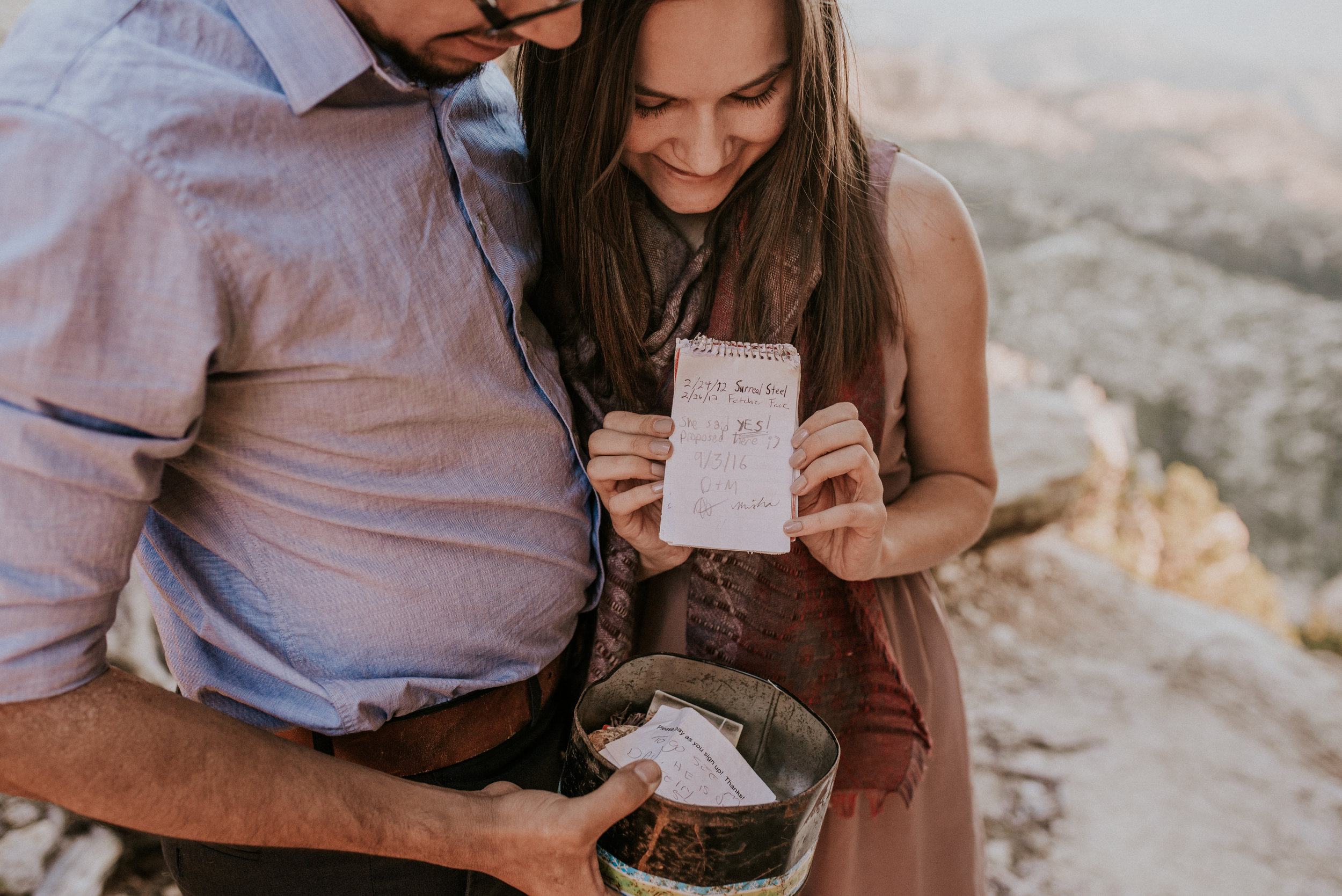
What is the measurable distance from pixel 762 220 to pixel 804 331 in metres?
0.19

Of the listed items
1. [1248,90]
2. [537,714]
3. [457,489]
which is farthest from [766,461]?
[1248,90]

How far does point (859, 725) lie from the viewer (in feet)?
4.63

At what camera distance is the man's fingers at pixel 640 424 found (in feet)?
3.66

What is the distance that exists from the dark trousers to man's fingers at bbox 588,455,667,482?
0.33 metres

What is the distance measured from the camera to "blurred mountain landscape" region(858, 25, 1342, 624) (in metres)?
4.32

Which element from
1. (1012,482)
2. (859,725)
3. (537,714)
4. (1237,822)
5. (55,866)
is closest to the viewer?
(537,714)

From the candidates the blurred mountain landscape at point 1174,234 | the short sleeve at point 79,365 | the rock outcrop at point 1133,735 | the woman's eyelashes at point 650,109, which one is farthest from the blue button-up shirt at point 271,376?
the blurred mountain landscape at point 1174,234

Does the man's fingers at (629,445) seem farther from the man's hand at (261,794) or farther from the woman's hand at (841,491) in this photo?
the man's hand at (261,794)

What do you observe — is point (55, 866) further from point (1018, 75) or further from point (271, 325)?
point (1018, 75)

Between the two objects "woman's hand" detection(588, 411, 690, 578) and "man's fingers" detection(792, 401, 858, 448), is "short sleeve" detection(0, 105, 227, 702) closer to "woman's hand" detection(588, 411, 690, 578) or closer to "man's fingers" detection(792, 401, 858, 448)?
"woman's hand" detection(588, 411, 690, 578)

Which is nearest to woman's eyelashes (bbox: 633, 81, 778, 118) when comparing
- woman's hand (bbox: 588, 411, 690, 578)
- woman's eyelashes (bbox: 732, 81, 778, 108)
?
woman's eyelashes (bbox: 732, 81, 778, 108)

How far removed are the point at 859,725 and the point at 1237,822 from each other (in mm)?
1942

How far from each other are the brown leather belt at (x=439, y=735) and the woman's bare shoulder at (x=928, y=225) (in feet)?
2.86

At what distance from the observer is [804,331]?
4.39 ft
